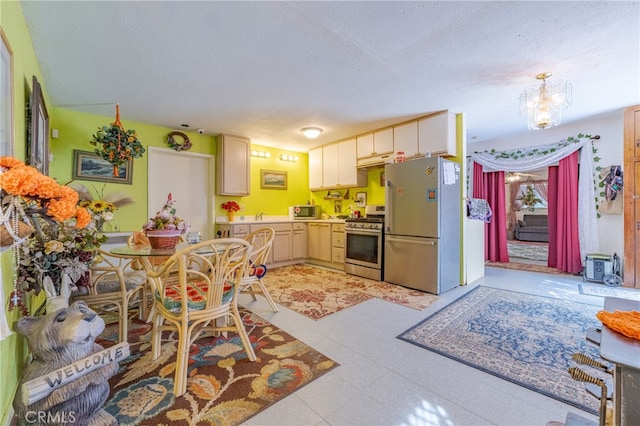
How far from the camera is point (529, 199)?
9156 millimetres

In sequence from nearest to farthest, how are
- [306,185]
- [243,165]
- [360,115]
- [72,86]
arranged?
[72,86] < [360,115] < [243,165] < [306,185]

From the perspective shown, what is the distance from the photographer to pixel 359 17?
1.86 m

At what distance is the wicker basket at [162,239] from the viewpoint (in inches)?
83.7

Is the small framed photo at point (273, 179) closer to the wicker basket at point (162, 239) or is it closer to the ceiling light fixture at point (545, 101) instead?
the wicker basket at point (162, 239)

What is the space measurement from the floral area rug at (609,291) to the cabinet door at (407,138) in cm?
290

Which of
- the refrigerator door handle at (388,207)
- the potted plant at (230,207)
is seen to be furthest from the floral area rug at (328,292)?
the potted plant at (230,207)

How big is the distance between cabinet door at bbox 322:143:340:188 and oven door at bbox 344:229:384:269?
48.5 inches

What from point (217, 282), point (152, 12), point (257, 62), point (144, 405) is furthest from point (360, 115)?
point (144, 405)

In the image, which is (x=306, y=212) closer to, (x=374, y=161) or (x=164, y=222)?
(x=374, y=161)

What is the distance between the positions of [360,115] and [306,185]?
104 inches

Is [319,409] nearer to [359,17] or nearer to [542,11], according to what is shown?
[359,17]

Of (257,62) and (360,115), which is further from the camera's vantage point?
(360,115)

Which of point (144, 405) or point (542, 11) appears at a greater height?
point (542, 11)

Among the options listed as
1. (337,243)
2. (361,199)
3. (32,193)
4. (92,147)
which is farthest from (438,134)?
(92,147)
